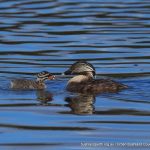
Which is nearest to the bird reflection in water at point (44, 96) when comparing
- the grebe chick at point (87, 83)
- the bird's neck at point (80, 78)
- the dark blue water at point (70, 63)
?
the dark blue water at point (70, 63)

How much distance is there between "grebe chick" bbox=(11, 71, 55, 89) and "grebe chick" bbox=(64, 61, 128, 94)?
0.48 meters

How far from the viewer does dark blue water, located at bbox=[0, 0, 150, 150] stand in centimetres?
1298

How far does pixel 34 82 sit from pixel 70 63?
10.7 ft

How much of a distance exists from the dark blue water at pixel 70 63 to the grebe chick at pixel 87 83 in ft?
0.87

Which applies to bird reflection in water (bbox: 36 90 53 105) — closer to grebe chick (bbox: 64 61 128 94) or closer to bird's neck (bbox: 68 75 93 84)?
grebe chick (bbox: 64 61 128 94)

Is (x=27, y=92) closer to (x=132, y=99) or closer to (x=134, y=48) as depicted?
(x=132, y=99)

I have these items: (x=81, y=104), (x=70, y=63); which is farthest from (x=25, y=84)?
(x=70, y=63)

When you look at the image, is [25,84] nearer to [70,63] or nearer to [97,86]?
[97,86]

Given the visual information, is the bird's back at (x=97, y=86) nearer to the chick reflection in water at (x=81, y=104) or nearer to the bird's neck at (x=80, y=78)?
the bird's neck at (x=80, y=78)

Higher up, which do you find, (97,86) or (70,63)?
(70,63)

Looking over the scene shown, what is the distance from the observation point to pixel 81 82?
17922 mm

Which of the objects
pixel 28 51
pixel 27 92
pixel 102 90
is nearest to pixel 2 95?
pixel 27 92

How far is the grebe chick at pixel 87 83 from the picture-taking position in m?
16.9

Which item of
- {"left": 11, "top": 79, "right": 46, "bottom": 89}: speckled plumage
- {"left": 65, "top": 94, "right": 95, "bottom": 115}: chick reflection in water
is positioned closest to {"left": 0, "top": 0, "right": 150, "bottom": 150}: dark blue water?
{"left": 65, "top": 94, "right": 95, "bottom": 115}: chick reflection in water
